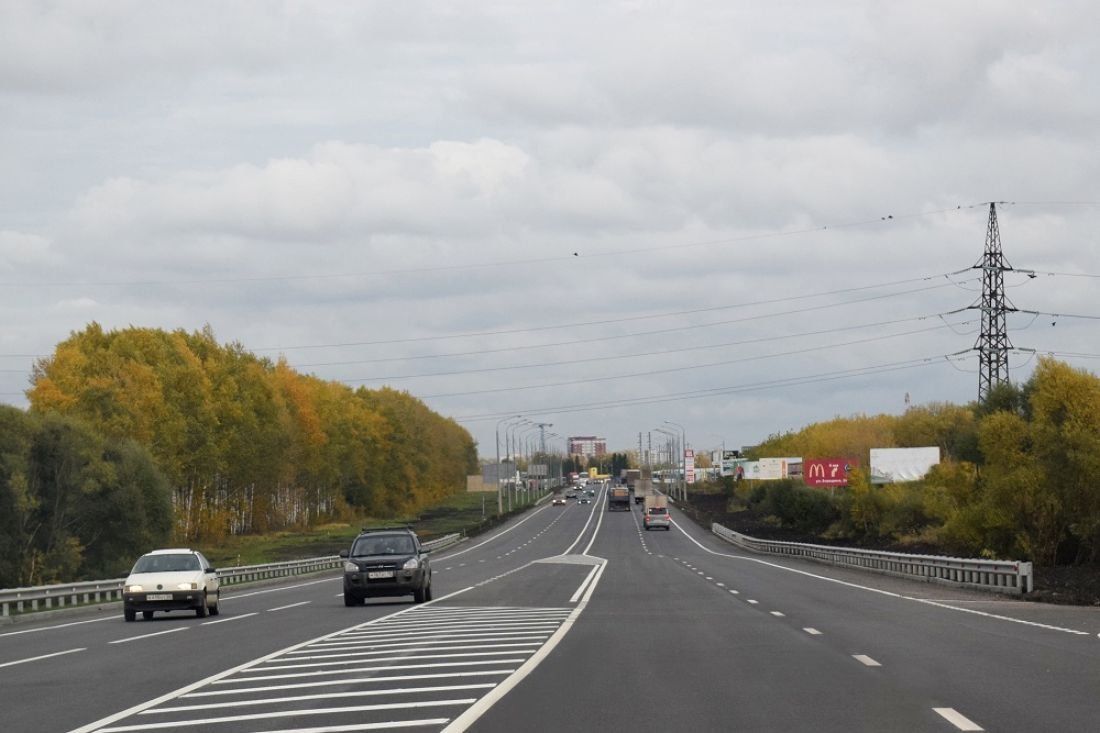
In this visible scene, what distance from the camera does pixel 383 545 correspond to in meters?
37.8

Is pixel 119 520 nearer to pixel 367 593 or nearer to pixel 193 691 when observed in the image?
pixel 367 593

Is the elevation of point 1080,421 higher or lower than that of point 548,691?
higher

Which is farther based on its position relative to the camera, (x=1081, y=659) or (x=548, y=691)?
(x=1081, y=659)

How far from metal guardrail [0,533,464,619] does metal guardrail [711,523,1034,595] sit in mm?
22610

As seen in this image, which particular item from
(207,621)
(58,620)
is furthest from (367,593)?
(58,620)

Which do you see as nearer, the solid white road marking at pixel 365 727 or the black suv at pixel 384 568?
the solid white road marking at pixel 365 727

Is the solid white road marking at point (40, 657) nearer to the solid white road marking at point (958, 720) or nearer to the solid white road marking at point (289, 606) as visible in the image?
the solid white road marking at point (289, 606)

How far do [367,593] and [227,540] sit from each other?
299 ft

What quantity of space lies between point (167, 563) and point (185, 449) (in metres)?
79.3

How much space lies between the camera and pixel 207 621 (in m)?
32.7

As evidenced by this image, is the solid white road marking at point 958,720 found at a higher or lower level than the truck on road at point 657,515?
higher

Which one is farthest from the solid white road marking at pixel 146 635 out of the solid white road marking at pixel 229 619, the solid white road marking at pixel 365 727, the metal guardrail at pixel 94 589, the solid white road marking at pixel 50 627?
the solid white road marking at pixel 365 727

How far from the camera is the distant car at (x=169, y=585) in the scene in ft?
110

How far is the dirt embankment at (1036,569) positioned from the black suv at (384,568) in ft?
46.9
